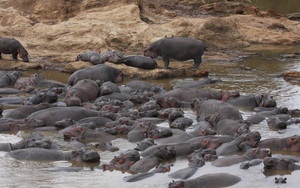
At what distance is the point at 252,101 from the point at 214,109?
4.12ft

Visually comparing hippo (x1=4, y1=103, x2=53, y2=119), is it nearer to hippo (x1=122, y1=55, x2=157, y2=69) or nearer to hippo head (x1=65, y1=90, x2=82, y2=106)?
hippo head (x1=65, y1=90, x2=82, y2=106)

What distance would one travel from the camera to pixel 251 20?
24359 mm

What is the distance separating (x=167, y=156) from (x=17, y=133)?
2631 millimetres

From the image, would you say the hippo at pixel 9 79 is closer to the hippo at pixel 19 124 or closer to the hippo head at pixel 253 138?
the hippo at pixel 19 124

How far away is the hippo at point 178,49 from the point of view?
1636cm

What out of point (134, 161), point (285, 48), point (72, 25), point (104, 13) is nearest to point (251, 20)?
point (285, 48)

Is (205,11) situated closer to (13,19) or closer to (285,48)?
(285,48)

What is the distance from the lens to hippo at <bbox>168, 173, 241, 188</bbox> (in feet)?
25.2

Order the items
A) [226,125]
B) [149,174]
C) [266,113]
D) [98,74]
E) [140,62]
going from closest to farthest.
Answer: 1. [149,174]
2. [226,125]
3. [266,113]
4. [98,74]
5. [140,62]

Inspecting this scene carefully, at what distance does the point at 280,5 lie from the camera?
34625 millimetres

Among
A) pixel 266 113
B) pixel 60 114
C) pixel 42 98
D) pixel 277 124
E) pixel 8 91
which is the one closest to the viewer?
pixel 277 124

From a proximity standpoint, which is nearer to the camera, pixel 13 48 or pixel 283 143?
pixel 283 143

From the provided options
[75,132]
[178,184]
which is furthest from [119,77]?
[178,184]

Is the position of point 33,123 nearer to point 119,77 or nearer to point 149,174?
point 149,174
